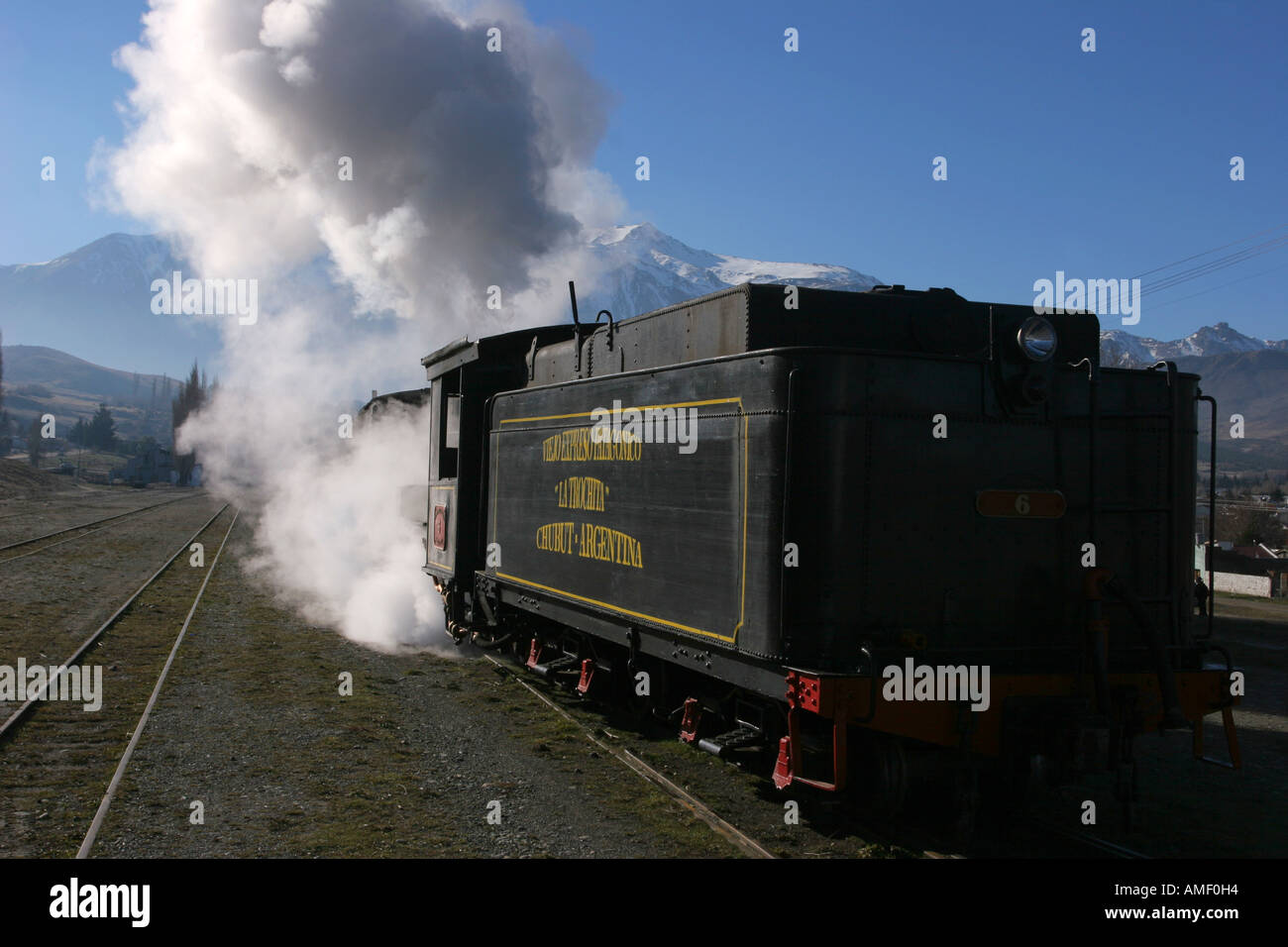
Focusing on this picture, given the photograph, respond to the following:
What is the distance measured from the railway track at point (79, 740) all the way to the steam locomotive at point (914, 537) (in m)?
4.31

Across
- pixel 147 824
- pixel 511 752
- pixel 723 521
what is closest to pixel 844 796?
pixel 723 521

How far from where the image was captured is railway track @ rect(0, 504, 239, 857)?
6348 millimetres

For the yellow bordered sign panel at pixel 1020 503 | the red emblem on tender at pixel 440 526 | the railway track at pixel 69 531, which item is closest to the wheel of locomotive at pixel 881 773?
the yellow bordered sign panel at pixel 1020 503

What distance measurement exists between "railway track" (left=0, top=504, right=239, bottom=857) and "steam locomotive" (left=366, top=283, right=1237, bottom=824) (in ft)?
14.1

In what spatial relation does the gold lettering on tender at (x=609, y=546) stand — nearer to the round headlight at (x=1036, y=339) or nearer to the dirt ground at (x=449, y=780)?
→ the dirt ground at (x=449, y=780)

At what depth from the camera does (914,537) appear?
5887mm

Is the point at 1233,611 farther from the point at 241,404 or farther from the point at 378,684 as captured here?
the point at 241,404

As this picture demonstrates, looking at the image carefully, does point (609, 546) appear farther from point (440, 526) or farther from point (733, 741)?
point (440, 526)

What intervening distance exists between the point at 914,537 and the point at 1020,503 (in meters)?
0.80

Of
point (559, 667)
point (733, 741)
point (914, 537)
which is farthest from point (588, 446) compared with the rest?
point (914, 537)

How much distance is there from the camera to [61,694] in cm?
1007

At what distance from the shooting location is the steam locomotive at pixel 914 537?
18.9 feet

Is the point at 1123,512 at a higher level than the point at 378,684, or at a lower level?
higher

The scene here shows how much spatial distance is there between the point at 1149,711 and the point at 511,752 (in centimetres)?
506
